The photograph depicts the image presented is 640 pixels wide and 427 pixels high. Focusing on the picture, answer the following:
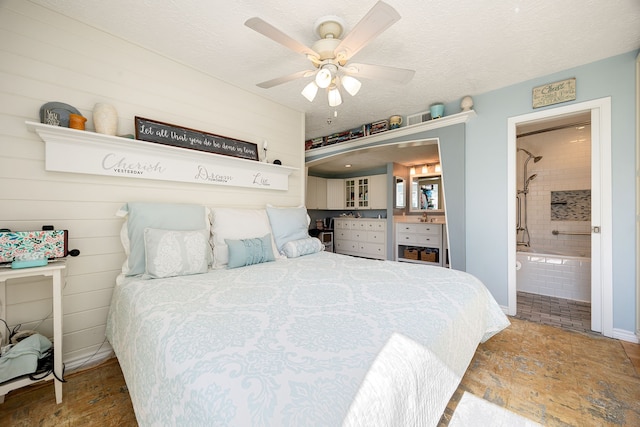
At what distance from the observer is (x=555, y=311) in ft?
9.19

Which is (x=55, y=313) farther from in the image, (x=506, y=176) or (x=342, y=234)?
(x=342, y=234)

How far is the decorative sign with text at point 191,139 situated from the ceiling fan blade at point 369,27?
4.72 ft

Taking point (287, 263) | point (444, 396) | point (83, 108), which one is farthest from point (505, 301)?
point (83, 108)

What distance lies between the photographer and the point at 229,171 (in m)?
2.57

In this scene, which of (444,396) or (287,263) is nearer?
(444,396)

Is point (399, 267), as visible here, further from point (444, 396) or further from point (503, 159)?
point (503, 159)

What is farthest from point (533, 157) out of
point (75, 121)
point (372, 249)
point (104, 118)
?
point (75, 121)

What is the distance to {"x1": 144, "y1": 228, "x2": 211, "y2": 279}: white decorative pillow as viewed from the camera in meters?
1.72

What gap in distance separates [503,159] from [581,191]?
7.81 ft

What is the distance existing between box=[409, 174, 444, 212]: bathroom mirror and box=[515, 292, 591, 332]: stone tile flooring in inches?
91.7

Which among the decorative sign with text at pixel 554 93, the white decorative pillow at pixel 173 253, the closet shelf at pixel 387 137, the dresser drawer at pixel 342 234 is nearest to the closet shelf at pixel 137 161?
the white decorative pillow at pixel 173 253

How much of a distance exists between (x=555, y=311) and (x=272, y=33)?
391 centimetres

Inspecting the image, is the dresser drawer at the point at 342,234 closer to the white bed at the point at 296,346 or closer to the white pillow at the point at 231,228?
the white pillow at the point at 231,228

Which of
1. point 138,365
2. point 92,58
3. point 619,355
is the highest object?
point 92,58
